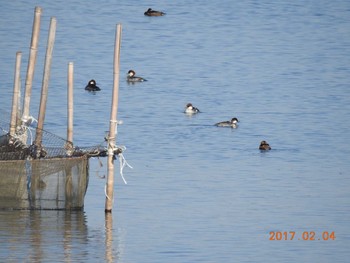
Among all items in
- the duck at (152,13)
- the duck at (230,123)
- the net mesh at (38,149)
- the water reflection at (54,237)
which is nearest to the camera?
the water reflection at (54,237)

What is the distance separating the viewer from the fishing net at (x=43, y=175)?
27750 mm

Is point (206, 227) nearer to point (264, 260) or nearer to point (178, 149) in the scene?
point (264, 260)

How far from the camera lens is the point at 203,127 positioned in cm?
4400

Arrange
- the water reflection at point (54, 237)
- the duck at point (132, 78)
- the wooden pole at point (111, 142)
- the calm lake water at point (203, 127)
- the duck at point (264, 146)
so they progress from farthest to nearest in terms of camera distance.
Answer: the duck at point (132, 78), the duck at point (264, 146), the wooden pole at point (111, 142), the calm lake water at point (203, 127), the water reflection at point (54, 237)

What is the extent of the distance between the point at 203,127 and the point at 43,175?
16.6 metres

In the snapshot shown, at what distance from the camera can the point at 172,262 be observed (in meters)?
24.9

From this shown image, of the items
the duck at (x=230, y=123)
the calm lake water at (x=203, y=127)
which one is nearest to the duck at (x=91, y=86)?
the calm lake water at (x=203, y=127)

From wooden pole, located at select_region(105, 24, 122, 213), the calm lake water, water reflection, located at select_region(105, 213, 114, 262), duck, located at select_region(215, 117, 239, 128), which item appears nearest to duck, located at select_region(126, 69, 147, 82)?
the calm lake water

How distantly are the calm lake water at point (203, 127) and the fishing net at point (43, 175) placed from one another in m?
0.28

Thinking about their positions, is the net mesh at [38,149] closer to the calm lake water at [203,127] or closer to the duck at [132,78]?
the calm lake water at [203,127]

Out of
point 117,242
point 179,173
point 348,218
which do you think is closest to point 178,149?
point 179,173

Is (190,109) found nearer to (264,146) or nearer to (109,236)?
(264,146)

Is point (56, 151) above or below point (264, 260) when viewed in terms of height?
above

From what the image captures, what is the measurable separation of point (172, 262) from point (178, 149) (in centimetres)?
1409
